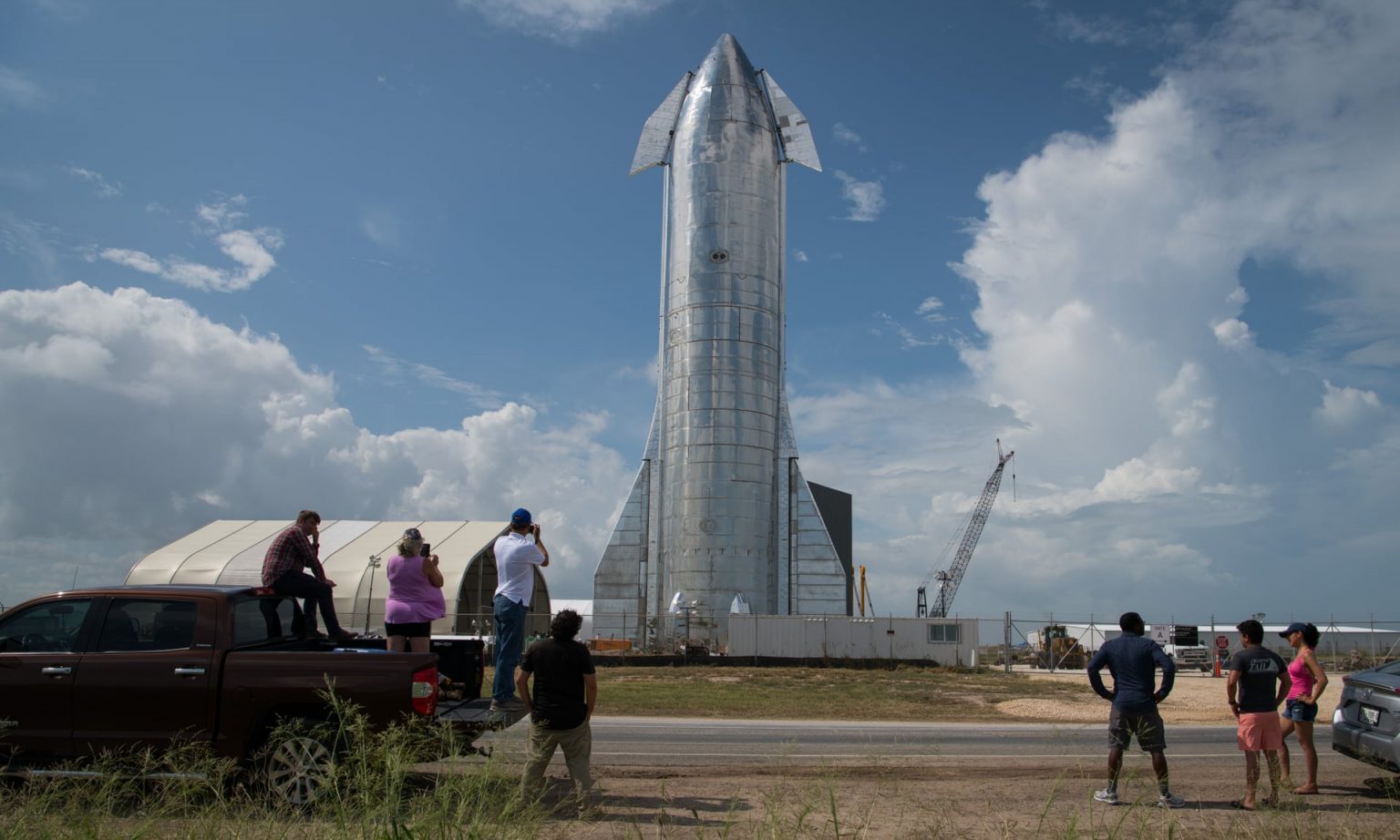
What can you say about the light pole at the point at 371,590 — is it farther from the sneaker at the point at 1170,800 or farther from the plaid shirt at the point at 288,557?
the sneaker at the point at 1170,800

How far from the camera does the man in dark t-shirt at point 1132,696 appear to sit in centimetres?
858

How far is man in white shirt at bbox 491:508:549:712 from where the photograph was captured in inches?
381

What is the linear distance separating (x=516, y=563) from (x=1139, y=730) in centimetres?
590

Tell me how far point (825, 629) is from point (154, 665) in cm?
3151

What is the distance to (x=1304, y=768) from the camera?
11.2 m

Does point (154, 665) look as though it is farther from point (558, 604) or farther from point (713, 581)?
point (558, 604)

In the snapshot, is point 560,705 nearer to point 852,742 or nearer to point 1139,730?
point 1139,730

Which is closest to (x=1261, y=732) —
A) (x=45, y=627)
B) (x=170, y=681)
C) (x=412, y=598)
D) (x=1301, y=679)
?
(x=1301, y=679)

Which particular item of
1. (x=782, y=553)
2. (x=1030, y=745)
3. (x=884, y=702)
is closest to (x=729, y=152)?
(x=782, y=553)

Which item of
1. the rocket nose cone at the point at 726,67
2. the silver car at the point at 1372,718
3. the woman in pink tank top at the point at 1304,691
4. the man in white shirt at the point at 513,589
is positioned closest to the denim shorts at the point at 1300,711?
the woman in pink tank top at the point at 1304,691

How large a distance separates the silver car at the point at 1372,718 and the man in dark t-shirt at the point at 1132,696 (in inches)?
87.0

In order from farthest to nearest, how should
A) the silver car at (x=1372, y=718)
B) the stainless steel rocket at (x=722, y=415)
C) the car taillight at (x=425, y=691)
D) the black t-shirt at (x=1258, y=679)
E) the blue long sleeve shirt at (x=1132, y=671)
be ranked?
1. the stainless steel rocket at (x=722, y=415)
2. the silver car at (x=1372, y=718)
3. the black t-shirt at (x=1258, y=679)
4. the blue long sleeve shirt at (x=1132, y=671)
5. the car taillight at (x=425, y=691)

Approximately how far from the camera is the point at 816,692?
82.6 ft

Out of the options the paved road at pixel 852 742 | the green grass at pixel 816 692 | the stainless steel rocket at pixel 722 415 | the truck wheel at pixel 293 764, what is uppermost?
the stainless steel rocket at pixel 722 415
